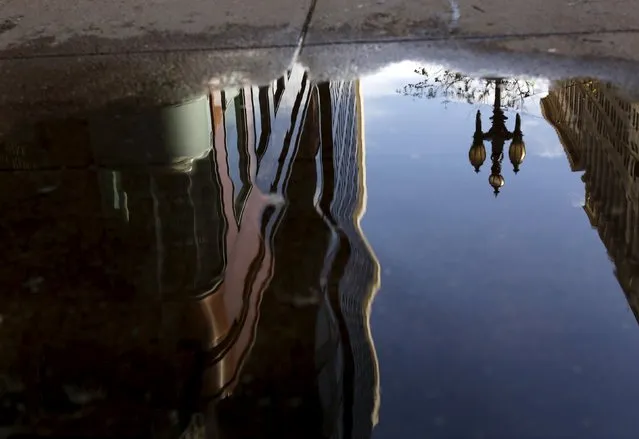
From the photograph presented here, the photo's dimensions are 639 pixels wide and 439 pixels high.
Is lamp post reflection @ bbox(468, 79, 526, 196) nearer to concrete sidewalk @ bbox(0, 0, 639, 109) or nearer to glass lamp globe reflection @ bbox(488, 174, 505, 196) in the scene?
glass lamp globe reflection @ bbox(488, 174, 505, 196)

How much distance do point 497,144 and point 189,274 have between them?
4.19 ft

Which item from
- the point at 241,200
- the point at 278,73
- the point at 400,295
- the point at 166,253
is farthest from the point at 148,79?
the point at 400,295

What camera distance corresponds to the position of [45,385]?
96.0 inches

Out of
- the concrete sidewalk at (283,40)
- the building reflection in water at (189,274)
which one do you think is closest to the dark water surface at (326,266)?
the building reflection in water at (189,274)

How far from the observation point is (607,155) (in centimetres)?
369

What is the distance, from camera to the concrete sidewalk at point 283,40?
4871 mm

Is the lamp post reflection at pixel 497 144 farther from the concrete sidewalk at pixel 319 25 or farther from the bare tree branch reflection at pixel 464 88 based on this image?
the concrete sidewalk at pixel 319 25

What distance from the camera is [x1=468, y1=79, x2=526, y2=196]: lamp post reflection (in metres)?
3.51

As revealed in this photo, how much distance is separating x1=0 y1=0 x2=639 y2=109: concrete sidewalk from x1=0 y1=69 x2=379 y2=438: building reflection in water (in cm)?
67

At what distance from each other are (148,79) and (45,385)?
9.23ft

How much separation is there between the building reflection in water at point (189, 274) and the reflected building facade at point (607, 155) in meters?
0.89

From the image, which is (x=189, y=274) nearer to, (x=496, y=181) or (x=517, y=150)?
(x=496, y=181)

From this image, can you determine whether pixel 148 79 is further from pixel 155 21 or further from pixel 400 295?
pixel 400 295

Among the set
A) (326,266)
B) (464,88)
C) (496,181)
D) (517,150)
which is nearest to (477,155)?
(517,150)
